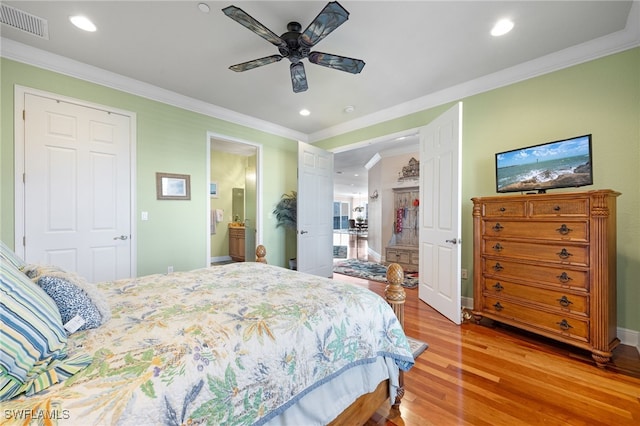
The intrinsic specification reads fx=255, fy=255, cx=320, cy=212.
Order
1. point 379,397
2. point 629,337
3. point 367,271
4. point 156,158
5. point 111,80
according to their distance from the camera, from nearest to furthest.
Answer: point 379,397 < point 629,337 < point 111,80 < point 156,158 < point 367,271

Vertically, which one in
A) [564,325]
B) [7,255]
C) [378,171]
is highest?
[378,171]

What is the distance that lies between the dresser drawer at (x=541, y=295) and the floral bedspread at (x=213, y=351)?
1.66 m

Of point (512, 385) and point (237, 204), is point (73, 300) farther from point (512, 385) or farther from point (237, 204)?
point (237, 204)

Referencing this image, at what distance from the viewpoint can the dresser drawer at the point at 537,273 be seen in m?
2.09

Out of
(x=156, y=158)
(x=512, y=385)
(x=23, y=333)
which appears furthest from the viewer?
(x=156, y=158)

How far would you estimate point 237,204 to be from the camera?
265 inches

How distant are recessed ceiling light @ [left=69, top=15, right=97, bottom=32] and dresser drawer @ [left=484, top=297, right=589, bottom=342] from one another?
447 cm

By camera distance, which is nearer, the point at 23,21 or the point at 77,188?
the point at 23,21

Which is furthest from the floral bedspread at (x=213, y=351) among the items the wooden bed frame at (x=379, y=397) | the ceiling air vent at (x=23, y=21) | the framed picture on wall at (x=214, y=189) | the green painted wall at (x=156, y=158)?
the framed picture on wall at (x=214, y=189)

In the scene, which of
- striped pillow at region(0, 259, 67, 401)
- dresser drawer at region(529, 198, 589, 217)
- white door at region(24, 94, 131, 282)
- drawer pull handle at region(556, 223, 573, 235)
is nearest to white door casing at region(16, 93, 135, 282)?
white door at region(24, 94, 131, 282)

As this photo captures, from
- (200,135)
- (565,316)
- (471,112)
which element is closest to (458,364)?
(565,316)

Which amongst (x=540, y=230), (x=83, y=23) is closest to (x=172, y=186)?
(x=83, y=23)

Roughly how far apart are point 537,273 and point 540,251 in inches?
7.9

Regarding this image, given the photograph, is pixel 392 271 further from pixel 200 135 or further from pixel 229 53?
pixel 200 135
